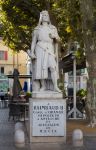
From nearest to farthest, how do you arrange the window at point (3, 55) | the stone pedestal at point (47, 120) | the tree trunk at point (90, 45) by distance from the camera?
the stone pedestal at point (47, 120) < the tree trunk at point (90, 45) < the window at point (3, 55)

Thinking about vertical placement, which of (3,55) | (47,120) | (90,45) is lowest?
(47,120)

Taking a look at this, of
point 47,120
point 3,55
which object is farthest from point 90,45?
point 3,55

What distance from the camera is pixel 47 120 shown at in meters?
13.6

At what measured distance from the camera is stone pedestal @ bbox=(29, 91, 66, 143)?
13555 millimetres

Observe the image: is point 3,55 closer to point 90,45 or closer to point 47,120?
point 90,45

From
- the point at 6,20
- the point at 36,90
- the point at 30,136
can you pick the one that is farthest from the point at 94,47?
the point at 6,20

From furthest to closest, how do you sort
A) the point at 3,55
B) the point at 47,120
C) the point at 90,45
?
the point at 3,55 < the point at 90,45 < the point at 47,120

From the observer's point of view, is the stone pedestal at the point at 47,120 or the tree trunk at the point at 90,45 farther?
the tree trunk at the point at 90,45

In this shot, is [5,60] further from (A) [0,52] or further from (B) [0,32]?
(B) [0,32]

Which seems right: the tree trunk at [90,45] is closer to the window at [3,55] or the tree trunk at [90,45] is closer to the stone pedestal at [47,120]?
the stone pedestal at [47,120]

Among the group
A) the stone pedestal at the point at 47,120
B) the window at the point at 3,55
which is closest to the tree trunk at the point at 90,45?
the stone pedestal at the point at 47,120

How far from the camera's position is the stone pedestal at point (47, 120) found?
534 inches

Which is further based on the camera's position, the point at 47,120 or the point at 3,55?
the point at 3,55

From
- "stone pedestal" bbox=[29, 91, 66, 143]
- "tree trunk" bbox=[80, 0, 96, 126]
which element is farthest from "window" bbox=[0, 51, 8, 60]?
"stone pedestal" bbox=[29, 91, 66, 143]
